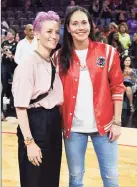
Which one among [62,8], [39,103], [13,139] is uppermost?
[62,8]

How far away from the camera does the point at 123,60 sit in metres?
7.07

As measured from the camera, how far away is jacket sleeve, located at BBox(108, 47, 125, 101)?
2375mm

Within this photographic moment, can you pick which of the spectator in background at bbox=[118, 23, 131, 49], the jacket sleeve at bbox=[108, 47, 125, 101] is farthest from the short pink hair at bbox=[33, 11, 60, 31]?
the spectator in background at bbox=[118, 23, 131, 49]

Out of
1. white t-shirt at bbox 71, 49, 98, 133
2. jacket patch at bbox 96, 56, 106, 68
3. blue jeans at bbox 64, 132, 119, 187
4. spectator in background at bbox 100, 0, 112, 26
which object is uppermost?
spectator in background at bbox 100, 0, 112, 26

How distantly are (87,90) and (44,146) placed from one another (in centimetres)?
41

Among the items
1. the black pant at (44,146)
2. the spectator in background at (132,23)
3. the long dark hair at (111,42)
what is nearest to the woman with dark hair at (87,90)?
the black pant at (44,146)

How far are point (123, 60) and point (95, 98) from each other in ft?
15.9

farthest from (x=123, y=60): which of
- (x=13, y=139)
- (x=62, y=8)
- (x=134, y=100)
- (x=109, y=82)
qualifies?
(x=62, y=8)

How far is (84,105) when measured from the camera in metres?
2.34

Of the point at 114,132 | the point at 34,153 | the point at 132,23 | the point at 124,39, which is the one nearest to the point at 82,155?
the point at 114,132

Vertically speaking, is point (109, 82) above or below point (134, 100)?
above

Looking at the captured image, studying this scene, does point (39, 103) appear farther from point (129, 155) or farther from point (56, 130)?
point (129, 155)

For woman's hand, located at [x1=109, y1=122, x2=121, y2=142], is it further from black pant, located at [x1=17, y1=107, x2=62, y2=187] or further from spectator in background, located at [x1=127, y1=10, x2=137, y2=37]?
spectator in background, located at [x1=127, y1=10, x2=137, y2=37]

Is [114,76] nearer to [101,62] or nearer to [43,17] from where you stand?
[101,62]
